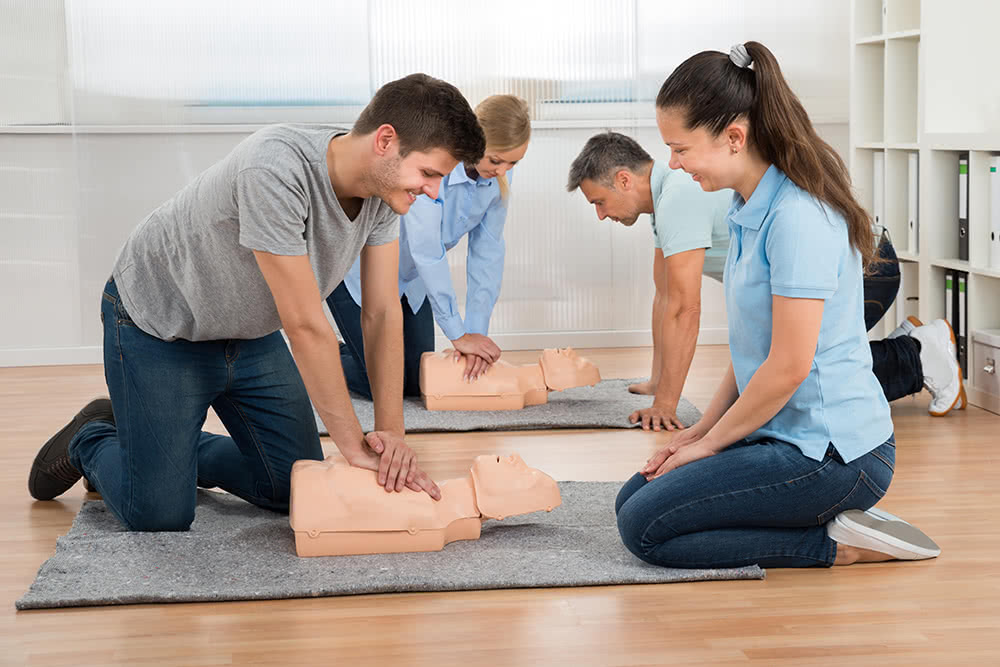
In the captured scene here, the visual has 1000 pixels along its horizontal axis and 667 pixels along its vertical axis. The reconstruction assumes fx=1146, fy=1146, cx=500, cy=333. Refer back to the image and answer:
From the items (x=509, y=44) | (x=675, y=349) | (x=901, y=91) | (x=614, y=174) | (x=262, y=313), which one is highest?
(x=509, y=44)

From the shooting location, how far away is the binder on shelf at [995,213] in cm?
317

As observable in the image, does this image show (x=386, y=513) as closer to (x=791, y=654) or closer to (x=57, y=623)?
(x=57, y=623)

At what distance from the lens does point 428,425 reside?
3.08 metres

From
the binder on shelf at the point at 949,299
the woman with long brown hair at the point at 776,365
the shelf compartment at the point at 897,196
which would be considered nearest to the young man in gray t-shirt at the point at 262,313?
the woman with long brown hair at the point at 776,365

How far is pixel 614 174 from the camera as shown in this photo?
2904mm

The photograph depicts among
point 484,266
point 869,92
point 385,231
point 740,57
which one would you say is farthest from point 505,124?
point 869,92

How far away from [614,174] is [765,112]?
1147mm

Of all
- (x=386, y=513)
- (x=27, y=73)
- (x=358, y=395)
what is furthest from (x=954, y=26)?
(x=27, y=73)

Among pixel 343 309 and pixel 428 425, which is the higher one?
pixel 343 309

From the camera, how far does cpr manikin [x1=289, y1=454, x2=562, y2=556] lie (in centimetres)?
195

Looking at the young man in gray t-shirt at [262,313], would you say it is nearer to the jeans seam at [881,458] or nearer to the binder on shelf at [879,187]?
the jeans seam at [881,458]

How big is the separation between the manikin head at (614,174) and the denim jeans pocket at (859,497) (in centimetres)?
122

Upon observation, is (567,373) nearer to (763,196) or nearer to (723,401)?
(723,401)

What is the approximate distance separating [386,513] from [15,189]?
9.42 ft
